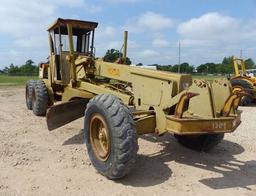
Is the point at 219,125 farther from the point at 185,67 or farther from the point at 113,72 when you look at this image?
the point at 185,67

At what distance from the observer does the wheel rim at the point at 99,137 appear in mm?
6115

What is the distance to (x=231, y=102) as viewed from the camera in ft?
20.1

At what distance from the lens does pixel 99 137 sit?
21.1 feet

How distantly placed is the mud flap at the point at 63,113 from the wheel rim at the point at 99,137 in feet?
6.61

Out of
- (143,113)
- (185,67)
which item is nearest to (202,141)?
(143,113)

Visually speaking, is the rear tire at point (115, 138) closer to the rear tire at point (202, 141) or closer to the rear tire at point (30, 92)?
the rear tire at point (202, 141)

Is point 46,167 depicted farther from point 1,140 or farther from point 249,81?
point 249,81

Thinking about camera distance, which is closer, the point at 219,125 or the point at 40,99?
the point at 219,125

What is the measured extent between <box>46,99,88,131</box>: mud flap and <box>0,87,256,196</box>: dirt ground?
1.11 feet

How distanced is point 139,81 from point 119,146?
160cm

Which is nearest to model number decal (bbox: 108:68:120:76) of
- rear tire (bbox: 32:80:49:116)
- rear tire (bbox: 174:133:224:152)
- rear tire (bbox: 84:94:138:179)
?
rear tire (bbox: 84:94:138:179)

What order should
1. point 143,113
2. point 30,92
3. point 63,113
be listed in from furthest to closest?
point 30,92
point 63,113
point 143,113

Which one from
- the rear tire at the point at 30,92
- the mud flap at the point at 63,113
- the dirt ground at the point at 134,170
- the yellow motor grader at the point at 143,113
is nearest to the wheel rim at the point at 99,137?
the yellow motor grader at the point at 143,113

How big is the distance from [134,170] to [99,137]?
761mm
